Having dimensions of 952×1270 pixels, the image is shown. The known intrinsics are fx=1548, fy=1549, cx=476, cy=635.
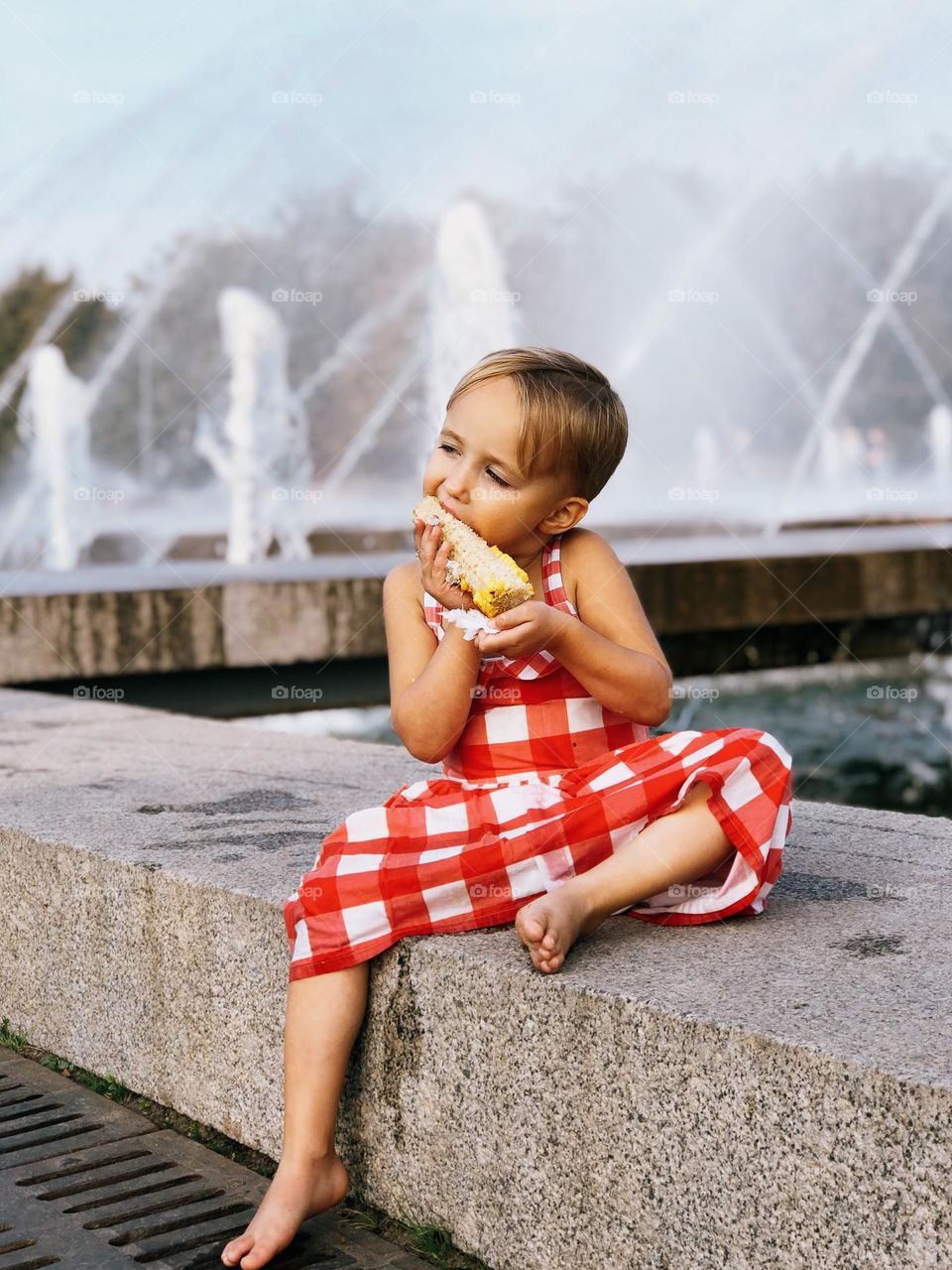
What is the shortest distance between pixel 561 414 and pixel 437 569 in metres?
0.30

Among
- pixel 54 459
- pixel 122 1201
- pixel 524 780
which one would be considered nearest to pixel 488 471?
pixel 524 780

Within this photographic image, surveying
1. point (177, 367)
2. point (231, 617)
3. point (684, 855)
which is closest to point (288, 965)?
point (684, 855)

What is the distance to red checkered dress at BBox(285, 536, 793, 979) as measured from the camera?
2.14 meters

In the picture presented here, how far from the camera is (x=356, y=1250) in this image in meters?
2.09

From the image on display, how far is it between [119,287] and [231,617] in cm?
2784

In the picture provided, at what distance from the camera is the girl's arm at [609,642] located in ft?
7.39

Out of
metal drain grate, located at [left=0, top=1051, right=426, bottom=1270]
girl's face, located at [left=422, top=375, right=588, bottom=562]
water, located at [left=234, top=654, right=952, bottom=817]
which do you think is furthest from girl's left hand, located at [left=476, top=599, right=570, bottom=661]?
water, located at [left=234, top=654, right=952, bottom=817]

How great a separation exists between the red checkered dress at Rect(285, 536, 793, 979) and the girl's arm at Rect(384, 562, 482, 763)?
100mm

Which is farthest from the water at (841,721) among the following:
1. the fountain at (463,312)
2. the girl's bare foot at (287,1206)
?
the fountain at (463,312)

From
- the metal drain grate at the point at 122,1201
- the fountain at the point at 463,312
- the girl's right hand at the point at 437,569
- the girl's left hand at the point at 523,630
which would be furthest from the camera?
the fountain at the point at 463,312

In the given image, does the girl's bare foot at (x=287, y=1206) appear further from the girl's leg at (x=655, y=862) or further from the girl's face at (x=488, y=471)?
the girl's face at (x=488, y=471)

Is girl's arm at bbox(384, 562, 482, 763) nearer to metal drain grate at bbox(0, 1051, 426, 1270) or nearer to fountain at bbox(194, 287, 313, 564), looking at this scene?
metal drain grate at bbox(0, 1051, 426, 1270)

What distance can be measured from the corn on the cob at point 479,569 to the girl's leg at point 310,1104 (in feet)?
1.77

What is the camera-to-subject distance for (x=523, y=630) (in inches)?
85.2
